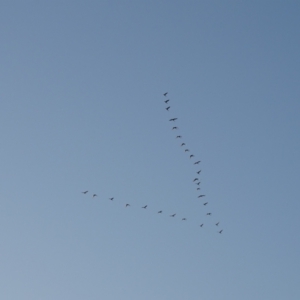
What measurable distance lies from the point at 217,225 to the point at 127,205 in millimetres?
17191

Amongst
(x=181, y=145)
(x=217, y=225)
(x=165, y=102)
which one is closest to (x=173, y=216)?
(x=217, y=225)

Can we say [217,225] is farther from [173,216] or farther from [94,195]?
[94,195]

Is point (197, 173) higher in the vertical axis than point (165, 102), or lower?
lower

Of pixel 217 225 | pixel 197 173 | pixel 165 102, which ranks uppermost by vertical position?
pixel 165 102

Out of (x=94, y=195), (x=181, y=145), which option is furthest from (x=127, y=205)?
(x=181, y=145)

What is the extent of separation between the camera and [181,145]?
343 feet

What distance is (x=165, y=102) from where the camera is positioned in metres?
103

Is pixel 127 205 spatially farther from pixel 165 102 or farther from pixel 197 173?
pixel 165 102

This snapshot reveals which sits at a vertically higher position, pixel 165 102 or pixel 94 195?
pixel 165 102

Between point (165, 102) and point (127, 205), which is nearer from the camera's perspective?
point (165, 102)

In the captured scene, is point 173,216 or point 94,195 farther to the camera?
point 173,216

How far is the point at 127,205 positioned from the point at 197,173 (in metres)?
14.0

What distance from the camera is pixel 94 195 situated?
105 m

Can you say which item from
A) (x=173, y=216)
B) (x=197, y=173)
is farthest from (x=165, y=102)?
(x=173, y=216)
